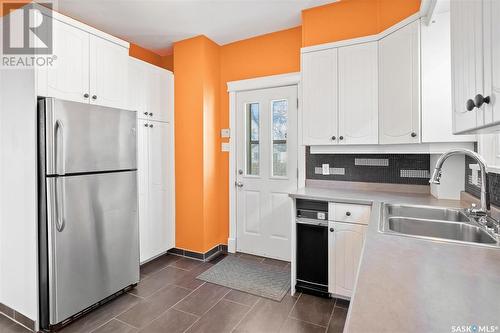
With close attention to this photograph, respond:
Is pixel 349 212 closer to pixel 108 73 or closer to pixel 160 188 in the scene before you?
pixel 160 188

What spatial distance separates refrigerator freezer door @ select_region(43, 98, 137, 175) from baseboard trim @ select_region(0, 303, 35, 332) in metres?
1.16

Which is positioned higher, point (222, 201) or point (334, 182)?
point (334, 182)

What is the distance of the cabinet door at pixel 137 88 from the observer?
291 centimetres

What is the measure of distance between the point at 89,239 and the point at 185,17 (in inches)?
96.1

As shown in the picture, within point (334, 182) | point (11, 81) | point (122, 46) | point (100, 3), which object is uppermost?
point (100, 3)

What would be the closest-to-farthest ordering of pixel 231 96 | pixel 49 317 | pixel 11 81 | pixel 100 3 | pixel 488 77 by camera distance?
1. pixel 488 77
2. pixel 49 317
3. pixel 11 81
4. pixel 100 3
5. pixel 231 96

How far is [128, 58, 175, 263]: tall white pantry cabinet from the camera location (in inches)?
119

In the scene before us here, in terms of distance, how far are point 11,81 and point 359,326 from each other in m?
2.80

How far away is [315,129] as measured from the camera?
259 cm

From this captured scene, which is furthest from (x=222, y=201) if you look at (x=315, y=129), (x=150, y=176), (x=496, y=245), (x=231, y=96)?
(x=496, y=245)

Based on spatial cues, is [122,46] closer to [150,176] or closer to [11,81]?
[11,81]

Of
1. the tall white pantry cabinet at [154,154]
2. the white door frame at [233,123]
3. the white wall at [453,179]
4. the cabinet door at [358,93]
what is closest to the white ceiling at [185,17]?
the tall white pantry cabinet at [154,154]

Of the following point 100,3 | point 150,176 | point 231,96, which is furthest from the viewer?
point 231,96

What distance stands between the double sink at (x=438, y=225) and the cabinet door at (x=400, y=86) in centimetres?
62
